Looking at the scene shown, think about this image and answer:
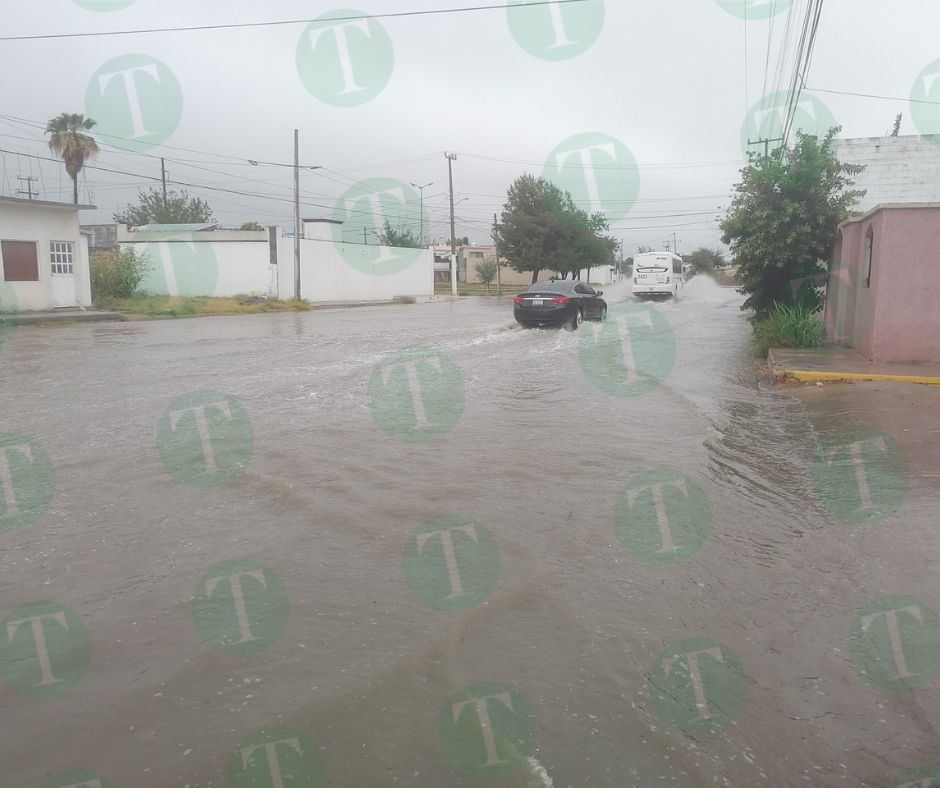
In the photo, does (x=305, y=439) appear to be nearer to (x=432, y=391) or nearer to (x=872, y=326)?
(x=432, y=391)

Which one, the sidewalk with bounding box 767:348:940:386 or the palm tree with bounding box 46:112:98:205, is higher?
the palm tree with bounding box 46:112:98:205

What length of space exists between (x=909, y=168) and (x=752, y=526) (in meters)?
20.3

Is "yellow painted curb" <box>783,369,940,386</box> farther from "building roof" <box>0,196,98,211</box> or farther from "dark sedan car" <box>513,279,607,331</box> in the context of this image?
"building roof" <box>0,196,98,211</box>

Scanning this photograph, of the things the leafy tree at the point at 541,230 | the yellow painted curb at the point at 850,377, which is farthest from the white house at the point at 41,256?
the leafy tree at the point at 541,230

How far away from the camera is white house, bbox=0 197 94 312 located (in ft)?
77.8

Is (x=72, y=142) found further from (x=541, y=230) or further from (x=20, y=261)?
(x=541, y=230)

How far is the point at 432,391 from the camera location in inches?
440

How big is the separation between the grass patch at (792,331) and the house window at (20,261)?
22200 mm

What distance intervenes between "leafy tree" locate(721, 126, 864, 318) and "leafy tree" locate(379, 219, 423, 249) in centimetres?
5240

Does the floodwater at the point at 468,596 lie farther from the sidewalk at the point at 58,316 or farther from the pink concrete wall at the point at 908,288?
the sidewalk at the point at 58,316

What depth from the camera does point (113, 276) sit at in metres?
30.7

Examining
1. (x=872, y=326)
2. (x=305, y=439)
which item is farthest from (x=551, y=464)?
(x=872, y=326)

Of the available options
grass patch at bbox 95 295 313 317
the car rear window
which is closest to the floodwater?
the car rear window

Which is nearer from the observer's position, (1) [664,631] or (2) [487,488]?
(1) [664,631]
